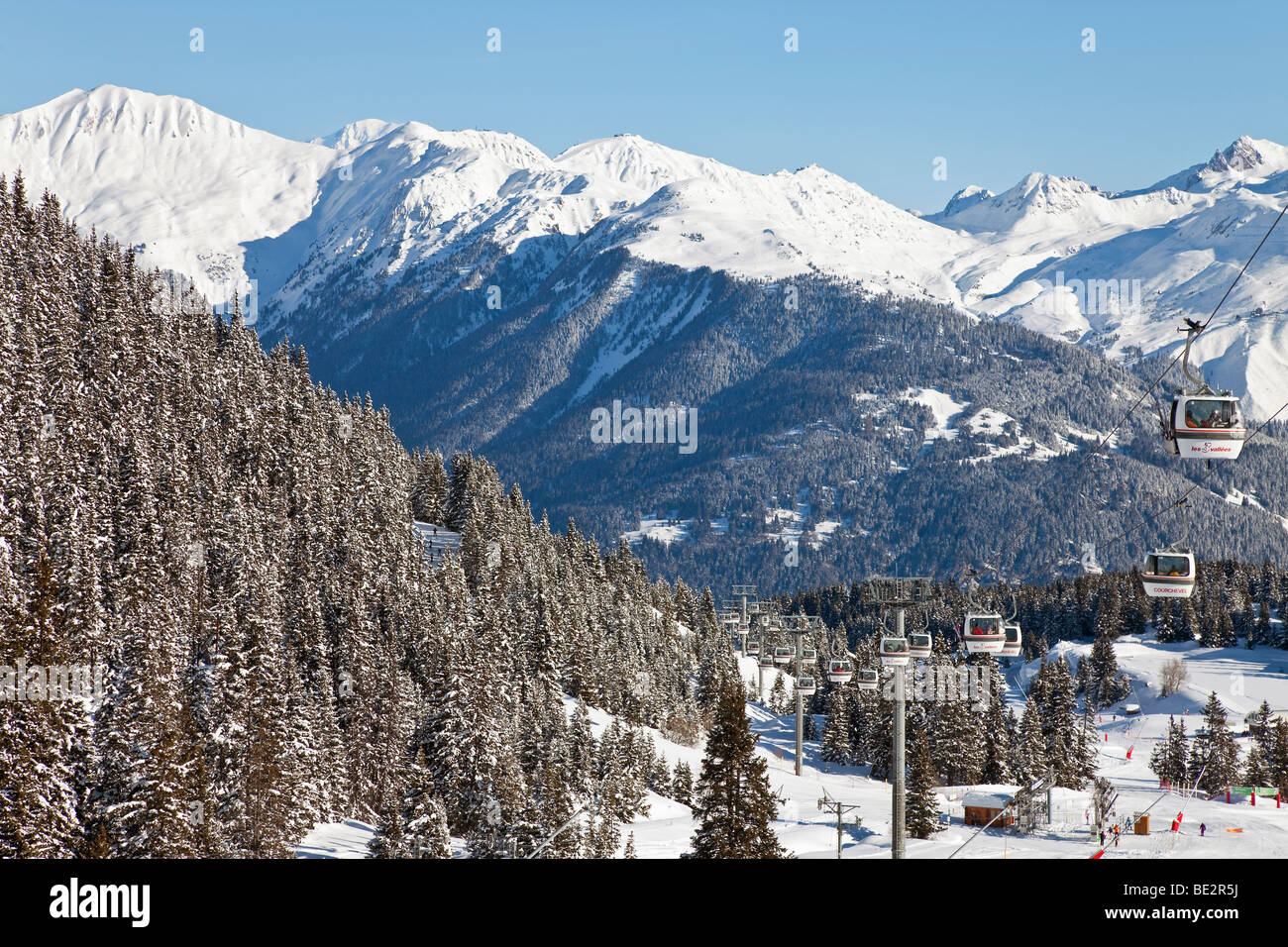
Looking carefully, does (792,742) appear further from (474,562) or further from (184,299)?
(184,299)

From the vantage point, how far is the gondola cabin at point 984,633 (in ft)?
205

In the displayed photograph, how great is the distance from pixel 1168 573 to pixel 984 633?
85.3 ft

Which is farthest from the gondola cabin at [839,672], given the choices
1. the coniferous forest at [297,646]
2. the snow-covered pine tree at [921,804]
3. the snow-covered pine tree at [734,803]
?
the snow-covered pine tree at [734,803]

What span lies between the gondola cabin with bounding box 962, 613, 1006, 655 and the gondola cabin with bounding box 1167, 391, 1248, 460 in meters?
31.3

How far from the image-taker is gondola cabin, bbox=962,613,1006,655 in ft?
205

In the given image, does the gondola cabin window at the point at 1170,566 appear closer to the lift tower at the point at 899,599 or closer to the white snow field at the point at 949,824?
the white snow field at the point at 949,824

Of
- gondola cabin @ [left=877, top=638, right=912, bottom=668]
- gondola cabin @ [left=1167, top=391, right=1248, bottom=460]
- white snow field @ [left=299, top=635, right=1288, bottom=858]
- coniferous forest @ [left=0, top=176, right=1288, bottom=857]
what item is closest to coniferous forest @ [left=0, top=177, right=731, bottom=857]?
coniferous forest @ [left=0, top=176, right=1288, bottom=857]

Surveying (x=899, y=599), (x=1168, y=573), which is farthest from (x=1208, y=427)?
→ (x=899, y=599)

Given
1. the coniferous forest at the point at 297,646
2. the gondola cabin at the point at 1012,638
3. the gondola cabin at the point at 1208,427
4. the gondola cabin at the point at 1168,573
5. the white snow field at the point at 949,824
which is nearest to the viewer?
the gondola cabin at the point at 1208,427

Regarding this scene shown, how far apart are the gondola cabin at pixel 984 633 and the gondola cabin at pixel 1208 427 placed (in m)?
31.3

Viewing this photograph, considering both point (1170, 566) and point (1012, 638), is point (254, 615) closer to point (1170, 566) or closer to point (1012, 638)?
point (1012, 638)

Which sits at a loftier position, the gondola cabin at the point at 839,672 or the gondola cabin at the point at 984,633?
the gondola cabin at the point at 984,633

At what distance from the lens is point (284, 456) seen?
118812 mm
